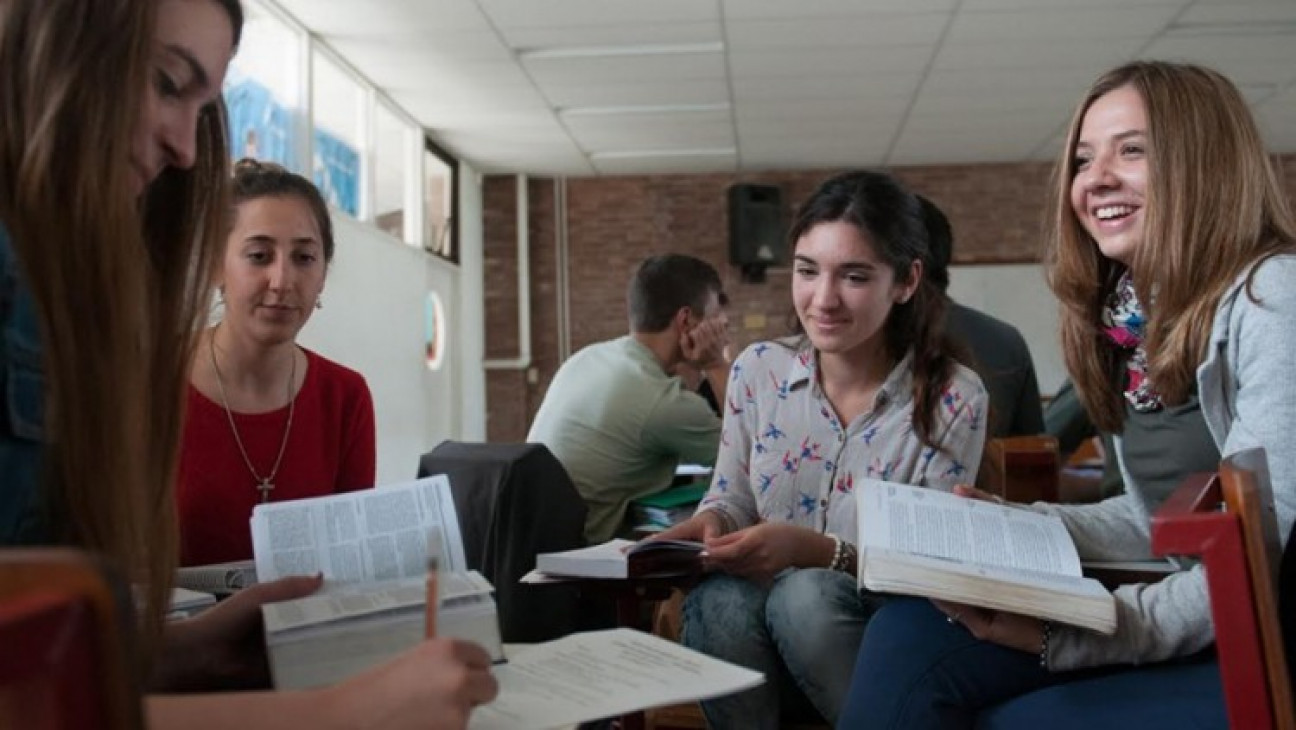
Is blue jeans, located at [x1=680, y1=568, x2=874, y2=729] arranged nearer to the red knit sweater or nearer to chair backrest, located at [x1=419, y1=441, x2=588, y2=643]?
chair backrest, located at [x1=419, y1=441, x2=588, y2=643]

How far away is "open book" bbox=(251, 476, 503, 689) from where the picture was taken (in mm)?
954

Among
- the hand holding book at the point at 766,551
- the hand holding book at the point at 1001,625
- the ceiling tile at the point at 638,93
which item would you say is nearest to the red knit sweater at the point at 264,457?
the hand holding book at the point at 766,551

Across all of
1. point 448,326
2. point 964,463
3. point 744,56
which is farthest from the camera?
point 448,326

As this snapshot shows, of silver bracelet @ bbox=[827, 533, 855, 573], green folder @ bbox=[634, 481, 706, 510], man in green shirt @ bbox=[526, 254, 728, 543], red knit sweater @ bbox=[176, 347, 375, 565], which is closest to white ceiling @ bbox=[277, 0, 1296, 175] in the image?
man in green shirt @ bbox=[526, 254, 728, 543]

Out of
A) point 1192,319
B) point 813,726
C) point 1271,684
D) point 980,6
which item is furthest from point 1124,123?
point 980,6

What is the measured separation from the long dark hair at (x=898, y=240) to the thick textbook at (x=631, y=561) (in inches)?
23.5

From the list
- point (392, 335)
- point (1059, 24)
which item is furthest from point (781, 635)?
point (392, 335)

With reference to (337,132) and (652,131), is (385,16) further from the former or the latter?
(652,131)

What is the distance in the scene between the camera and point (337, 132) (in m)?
5.80

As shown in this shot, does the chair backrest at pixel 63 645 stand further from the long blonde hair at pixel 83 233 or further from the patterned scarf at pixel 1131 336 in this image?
the patterned scarf at pixel 1131 336

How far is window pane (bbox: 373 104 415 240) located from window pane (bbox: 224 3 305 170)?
1107 millimetres

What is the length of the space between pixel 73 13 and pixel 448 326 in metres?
7.17

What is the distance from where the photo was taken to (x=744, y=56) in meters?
5.50

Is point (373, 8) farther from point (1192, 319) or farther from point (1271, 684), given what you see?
point (1271, 684)
